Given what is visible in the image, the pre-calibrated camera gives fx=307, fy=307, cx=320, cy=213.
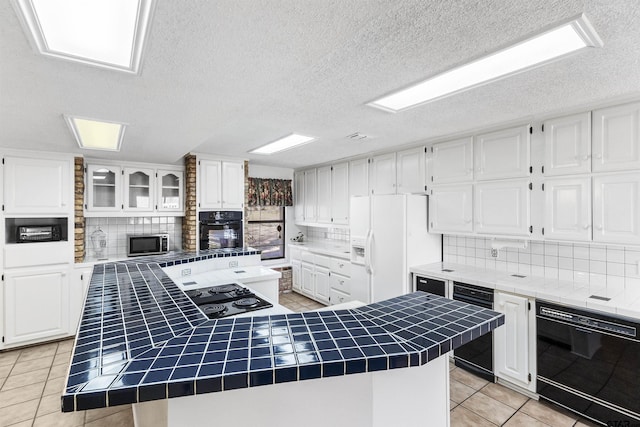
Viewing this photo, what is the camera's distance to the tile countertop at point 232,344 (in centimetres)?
92

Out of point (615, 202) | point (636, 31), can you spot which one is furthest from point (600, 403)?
point (636, 31)

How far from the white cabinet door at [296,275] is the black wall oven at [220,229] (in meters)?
1.28

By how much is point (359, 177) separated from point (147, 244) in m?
3.21

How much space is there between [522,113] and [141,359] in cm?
309

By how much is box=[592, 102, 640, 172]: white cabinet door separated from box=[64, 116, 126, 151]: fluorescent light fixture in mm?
3900

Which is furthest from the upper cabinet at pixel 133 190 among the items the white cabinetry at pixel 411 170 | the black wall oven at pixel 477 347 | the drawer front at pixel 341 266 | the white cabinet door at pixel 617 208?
the white cabinet door at pixel 617 208

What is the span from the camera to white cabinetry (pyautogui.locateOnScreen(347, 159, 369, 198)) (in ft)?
15.1

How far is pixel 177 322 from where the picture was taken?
144 cm

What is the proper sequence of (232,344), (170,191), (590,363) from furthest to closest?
(170,191), (590,363), (232,344)

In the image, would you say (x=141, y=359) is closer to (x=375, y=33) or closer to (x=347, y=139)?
(x=375, y=33)

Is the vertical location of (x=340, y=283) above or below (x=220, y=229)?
below

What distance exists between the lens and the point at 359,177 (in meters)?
4.73

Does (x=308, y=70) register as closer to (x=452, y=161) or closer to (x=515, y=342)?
(x=452, y=161)

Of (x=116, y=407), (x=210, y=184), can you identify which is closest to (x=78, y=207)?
(x=210, y=184)
